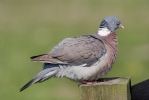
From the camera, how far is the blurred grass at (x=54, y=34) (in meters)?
8.12

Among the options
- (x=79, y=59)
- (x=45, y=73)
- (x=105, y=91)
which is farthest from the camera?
(x=79, y=59)

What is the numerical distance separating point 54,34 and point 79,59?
7.15m

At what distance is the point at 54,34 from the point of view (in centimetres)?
1116

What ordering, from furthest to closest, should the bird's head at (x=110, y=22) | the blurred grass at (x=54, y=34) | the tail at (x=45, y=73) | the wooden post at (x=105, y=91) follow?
the blurred grass at (x=54, y=34), the bird's head at (x=110, y=22), the tail at (x=45, y=73), the wooden post at (x=105, y=91)

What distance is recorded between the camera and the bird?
390 cm

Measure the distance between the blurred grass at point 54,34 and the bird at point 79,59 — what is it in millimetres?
3627

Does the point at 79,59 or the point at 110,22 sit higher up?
the point at 110,22

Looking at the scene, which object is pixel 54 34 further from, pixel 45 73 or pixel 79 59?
pixel 45 73

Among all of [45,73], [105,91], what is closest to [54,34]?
[45,73]

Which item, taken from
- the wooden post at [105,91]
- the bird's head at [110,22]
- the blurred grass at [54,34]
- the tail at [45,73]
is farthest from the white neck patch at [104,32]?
the blurred grass at [54,34]

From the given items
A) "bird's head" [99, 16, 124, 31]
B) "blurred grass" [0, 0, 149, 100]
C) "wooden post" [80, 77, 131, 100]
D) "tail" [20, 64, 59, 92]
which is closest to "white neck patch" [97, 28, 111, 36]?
"bird's head" [99, 16, 124, 31]

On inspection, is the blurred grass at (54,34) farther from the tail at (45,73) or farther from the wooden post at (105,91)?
the wooden post at (105,91)

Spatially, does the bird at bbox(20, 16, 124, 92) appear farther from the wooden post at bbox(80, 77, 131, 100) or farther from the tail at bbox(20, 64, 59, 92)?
the wooden post at bbox(80, 77, 131, 100)

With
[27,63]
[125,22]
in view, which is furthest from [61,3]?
[27,63]
